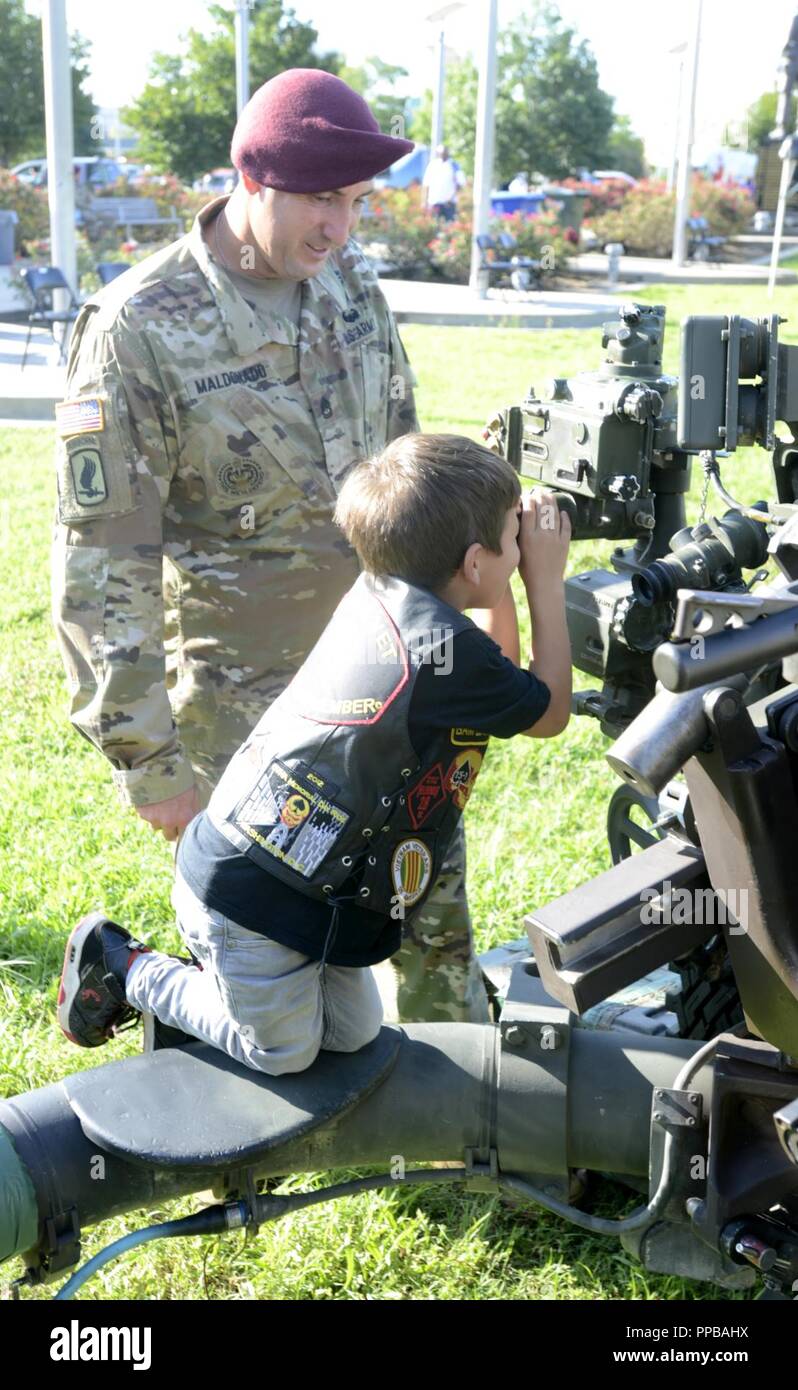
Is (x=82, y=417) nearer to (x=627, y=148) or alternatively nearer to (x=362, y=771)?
(x=362, y=771)

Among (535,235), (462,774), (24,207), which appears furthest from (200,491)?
(535,235)

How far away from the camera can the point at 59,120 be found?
11.7 metres

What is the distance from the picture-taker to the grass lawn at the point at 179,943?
2.98 meters

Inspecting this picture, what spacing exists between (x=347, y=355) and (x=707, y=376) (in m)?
0.95

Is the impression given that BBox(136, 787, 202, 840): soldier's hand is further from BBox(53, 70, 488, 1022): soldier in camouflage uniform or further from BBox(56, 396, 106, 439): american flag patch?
BBox(56, 396, 106, 439): american flag patch

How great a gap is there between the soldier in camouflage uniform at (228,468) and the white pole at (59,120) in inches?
363

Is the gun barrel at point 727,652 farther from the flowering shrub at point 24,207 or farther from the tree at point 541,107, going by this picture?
the tree at point 541,107

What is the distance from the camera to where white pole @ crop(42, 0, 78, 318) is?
1148 centimetres

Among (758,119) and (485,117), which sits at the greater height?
(758,119)

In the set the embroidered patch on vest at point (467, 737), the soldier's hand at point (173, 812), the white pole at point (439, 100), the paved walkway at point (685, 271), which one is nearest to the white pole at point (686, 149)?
the paved walkway at point (685, 271)

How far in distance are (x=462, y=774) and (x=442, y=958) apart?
3.21 feet

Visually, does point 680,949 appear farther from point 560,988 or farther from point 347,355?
point 347,355

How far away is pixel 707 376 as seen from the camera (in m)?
2.63

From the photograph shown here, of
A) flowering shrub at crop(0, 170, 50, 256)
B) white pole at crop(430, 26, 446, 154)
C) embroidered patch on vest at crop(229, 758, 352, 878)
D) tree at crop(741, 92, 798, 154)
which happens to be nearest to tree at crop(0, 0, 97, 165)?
white pole at crop(430, 26, 446, 154)
